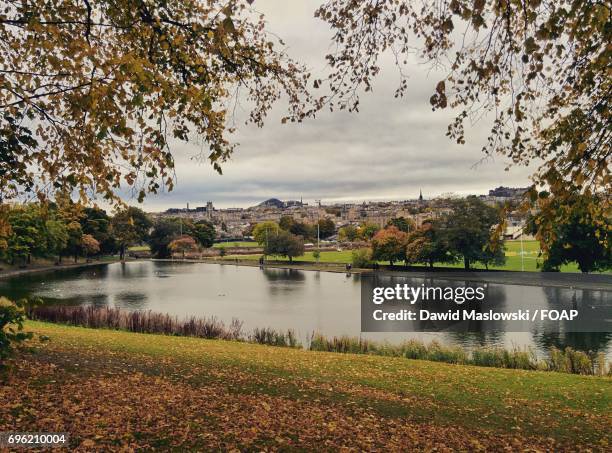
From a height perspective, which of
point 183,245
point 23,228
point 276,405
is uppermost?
point 23,228

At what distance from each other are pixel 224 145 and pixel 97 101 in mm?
2167

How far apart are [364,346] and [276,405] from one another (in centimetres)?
924

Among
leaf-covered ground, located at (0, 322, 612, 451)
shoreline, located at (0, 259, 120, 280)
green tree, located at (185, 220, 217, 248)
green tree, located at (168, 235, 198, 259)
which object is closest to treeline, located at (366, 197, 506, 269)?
leaf-covered ground, located at (0, 322, 612, 451)

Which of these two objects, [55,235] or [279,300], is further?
[55,235]

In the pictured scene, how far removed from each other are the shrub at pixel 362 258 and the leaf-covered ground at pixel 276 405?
1984 inches

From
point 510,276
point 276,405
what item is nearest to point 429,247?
point 510,276

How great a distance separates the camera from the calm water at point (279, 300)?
19.2m

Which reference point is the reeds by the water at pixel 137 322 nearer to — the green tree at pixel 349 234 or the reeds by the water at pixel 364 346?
the reeds by the water at pixel 364 346

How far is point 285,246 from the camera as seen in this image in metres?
75.6

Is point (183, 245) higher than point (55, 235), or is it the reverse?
point (55, 235)

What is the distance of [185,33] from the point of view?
5887 millimetres

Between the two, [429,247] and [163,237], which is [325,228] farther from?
[429,247]

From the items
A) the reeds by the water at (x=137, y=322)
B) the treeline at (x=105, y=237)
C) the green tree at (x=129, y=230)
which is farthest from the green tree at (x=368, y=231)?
the reeds by the water at (x=137, y=322)

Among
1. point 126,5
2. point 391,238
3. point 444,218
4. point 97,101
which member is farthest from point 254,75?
point 391,238
